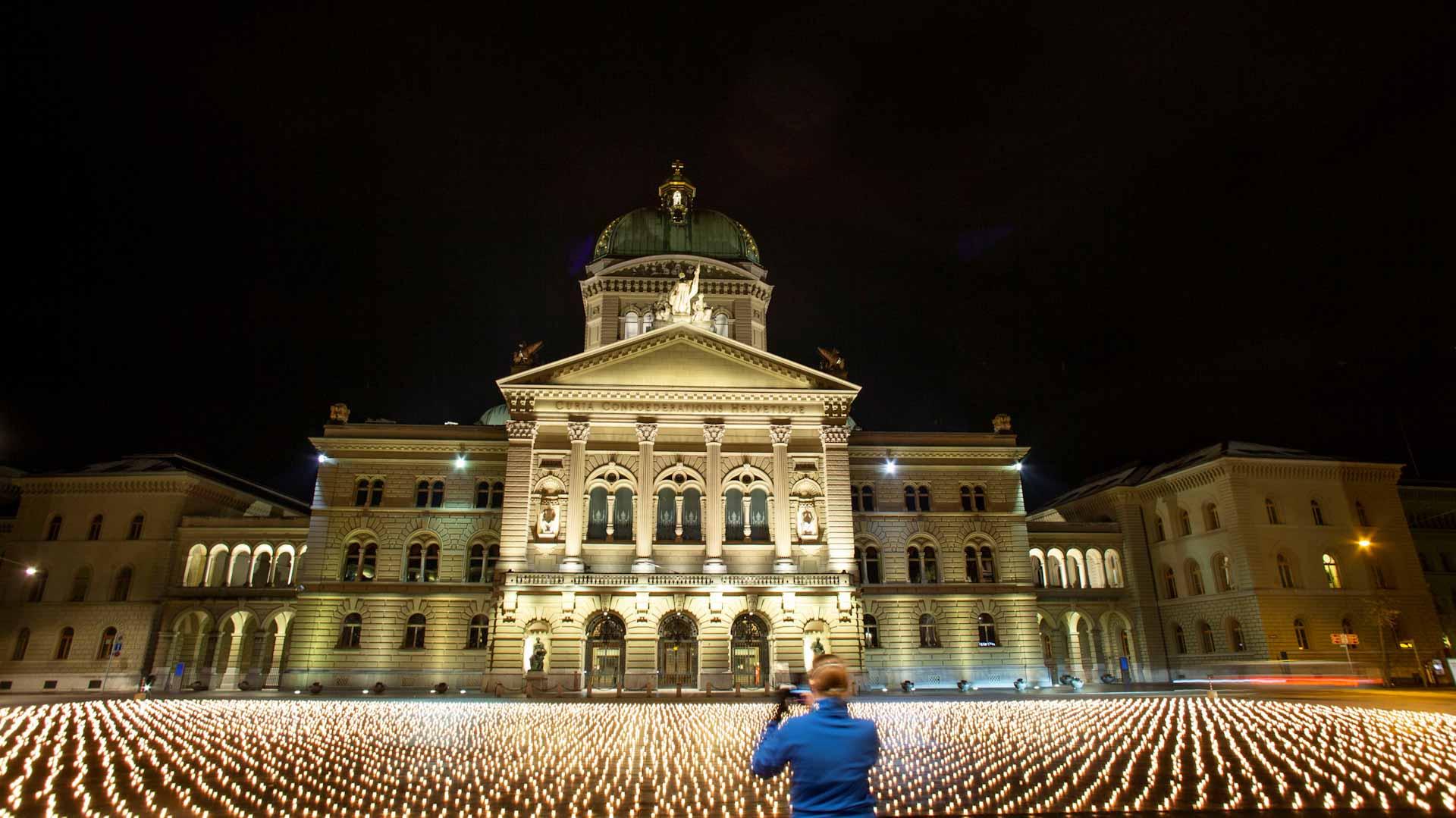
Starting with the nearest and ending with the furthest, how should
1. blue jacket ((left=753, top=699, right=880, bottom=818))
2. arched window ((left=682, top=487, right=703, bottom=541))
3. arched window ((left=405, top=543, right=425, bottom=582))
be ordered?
blue jacket ((left=753, top=699, right=880, bottom=818)) < arched window ((left=682, top=487, right=703, bottom=541)) < arched window ((left=405, top=543, right=425, bottom=582))

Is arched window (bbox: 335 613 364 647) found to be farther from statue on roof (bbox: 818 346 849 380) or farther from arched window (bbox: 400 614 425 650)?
statue on roof (bbox: 818 346 849 380)

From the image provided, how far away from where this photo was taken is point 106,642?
47.0m

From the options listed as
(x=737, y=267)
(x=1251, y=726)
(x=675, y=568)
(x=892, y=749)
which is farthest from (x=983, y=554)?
(x=892, y=749)

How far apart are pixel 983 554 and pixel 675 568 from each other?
1759 centimetres

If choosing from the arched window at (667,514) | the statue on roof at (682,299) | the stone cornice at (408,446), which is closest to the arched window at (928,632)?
the arched window at (667,514)

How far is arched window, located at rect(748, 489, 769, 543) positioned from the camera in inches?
1639

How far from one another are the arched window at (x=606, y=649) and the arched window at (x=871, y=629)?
43.3 ft

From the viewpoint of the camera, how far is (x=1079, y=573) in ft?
165

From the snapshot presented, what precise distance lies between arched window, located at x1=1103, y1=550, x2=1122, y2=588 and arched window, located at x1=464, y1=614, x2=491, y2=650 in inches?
1397

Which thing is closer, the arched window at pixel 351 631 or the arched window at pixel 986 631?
the arched window at pixel 351 631

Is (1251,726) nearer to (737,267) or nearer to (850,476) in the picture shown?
(850,476)

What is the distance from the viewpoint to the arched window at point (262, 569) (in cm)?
4822

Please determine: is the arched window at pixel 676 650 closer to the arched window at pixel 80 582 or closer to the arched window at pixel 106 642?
the arched window at pixel 106 642

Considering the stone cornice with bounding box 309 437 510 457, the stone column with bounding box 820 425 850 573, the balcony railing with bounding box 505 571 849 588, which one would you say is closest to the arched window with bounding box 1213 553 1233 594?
the stone column with bounding box 820 425 850 573
